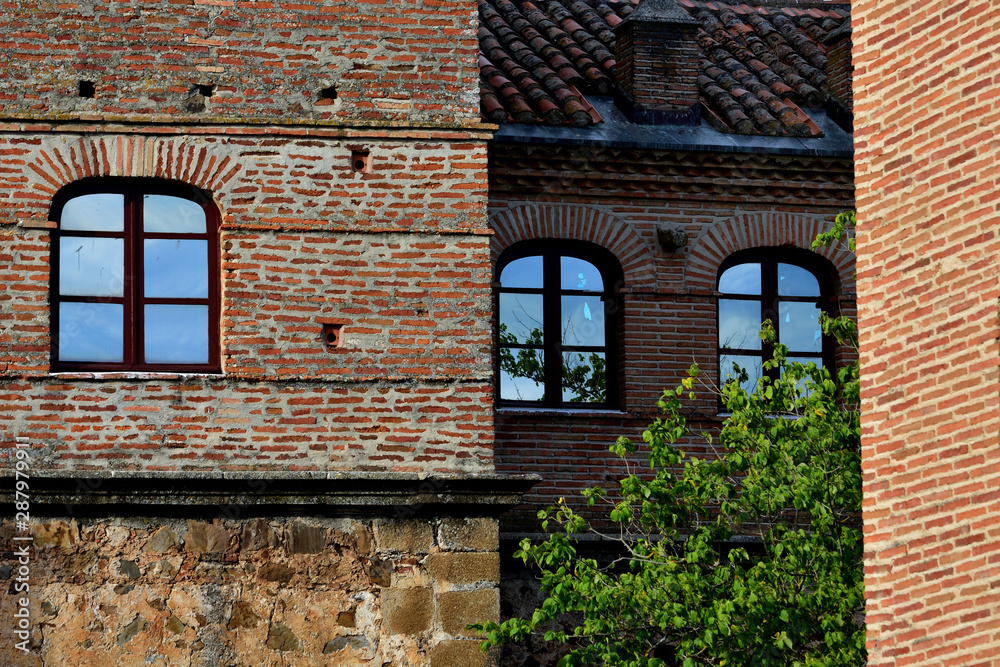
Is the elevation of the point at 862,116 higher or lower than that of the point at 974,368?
higher

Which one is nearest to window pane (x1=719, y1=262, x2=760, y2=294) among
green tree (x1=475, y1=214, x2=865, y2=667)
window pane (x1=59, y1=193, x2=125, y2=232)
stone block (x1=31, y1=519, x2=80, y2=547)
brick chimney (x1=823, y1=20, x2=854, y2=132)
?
brick chimney (x1=823, y1=20, x2=854, y2=132)

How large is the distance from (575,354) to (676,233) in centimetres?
142

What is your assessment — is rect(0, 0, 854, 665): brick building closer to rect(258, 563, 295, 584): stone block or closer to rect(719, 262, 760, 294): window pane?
rect(258, 563, 295, 584): stone block

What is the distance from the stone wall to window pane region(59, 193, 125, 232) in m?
2.25

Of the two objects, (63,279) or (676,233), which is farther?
(676,233)

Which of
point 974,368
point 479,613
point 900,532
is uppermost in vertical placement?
point 974,368

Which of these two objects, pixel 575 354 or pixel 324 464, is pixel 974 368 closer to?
pixel 324 464

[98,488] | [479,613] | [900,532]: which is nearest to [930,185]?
[900,532]

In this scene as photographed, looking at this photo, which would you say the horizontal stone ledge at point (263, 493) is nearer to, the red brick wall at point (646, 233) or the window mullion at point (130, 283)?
the window mullion at point (130, 283)

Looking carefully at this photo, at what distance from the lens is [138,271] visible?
482 inches

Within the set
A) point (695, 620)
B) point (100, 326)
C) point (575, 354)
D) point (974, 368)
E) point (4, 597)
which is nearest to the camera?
point (974, 368)

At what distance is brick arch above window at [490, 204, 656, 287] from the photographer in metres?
14.6

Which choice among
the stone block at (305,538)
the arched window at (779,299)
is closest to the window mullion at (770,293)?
the arched window at (779,299)

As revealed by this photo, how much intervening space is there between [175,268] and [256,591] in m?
2.53
